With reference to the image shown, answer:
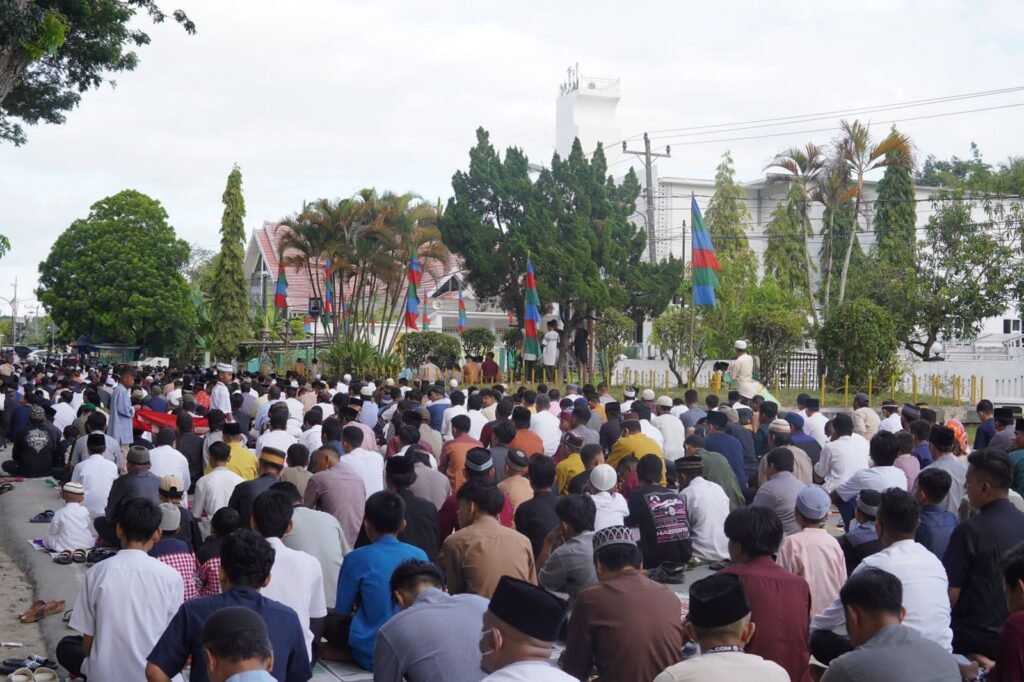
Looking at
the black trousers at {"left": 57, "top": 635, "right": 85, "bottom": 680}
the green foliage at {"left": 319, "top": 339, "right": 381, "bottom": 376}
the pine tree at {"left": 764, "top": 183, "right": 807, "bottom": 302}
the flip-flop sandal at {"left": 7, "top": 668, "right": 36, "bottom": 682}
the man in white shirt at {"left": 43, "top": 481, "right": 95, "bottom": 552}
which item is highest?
the pine tree at {"left": 764, "top": 183, "right": 807, "bottom": 302}

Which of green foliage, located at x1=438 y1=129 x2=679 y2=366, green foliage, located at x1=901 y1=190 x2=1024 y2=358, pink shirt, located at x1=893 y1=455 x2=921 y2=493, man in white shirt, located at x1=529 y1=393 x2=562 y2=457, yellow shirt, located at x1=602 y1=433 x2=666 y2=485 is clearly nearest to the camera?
pink shirt, located at x1=893 y1=455 x2=921 y2=493

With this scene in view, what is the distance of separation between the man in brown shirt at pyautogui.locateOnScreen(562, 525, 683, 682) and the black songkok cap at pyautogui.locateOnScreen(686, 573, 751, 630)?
921mm

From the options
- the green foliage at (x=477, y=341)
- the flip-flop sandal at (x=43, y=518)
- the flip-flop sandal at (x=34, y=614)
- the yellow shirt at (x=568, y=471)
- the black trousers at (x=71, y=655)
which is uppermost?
the green foliage at (x=477, y=341)

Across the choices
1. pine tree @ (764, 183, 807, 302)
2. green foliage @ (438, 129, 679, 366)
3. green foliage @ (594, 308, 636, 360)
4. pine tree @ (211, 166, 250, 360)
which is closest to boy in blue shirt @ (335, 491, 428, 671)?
green foliage @ (594, 308, 636, 360)

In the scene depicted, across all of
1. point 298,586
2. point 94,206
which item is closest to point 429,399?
point 298,586

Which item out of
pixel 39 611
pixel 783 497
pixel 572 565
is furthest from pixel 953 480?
pixel 39 611

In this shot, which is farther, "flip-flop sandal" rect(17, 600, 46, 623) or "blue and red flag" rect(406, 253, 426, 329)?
"blue and red flag" rect(406, 253, 426, 329)

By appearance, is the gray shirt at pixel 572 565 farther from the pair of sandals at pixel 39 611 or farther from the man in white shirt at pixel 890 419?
the man in white shirt at pixel 890 419

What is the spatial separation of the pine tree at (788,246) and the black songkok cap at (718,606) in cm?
4063

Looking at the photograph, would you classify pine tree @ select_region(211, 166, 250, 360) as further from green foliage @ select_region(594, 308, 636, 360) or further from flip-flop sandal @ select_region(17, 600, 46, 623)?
flip-flop sandal @ select_region(17, 600, 46, 623)

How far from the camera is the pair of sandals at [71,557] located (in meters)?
10.3

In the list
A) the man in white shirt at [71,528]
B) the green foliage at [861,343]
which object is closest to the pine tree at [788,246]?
the green foliage at [861,343]

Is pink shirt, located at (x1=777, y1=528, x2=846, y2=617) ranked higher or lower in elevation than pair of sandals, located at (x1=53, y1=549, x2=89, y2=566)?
higher

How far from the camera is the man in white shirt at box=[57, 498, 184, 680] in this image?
17.0 ft
